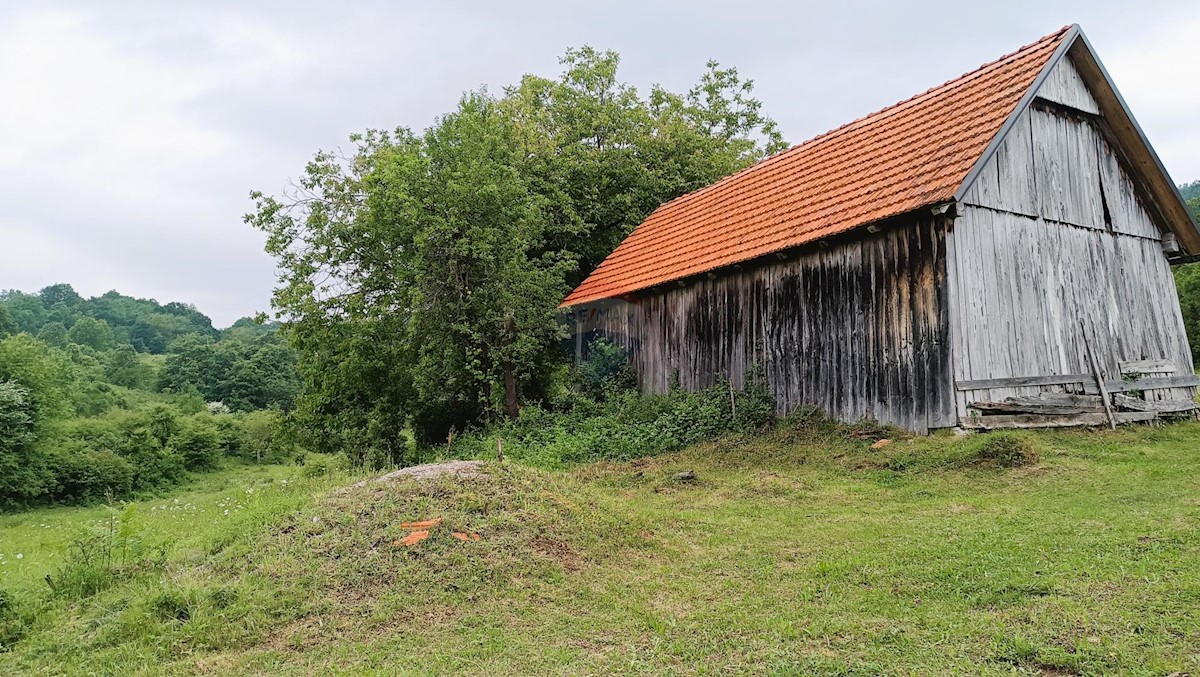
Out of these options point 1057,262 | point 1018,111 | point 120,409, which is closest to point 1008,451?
point 1057,262

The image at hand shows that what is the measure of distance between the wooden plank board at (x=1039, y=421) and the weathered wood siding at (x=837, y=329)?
0.33 metres

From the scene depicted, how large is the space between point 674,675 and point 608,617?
3.78 feet

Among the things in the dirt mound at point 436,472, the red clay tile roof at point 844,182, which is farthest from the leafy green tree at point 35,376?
the dirt mound at point 436,472

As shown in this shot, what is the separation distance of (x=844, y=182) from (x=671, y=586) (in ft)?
31.1

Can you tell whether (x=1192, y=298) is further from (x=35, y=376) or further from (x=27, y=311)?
(x=27, y=311)

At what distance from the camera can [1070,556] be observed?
5.39 meters

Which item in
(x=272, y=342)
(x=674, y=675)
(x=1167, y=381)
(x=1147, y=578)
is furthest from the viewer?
(x=272, y=342)

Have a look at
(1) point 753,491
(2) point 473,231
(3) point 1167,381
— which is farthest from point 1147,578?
(2) point 473,231

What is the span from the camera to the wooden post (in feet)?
36.4

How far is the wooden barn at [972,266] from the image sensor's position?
10742 mm

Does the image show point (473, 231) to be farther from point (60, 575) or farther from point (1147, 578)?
point (1147, 578)

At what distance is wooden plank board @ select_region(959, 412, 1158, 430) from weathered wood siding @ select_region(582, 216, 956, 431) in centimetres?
33

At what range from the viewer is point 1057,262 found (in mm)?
12039

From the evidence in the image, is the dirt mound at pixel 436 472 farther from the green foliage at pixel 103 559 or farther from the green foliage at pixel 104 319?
the green foliage at pixel 104 319
